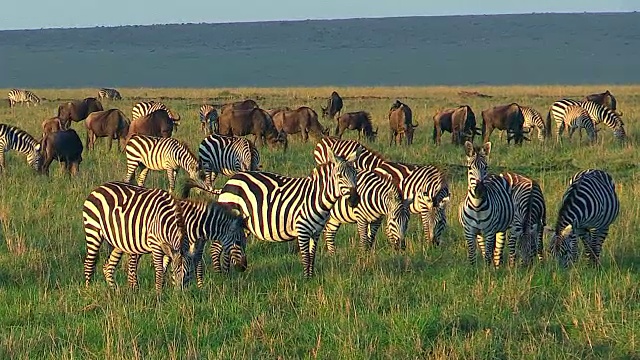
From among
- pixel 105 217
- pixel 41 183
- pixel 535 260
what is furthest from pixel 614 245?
pixel 41 183

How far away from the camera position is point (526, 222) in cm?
849

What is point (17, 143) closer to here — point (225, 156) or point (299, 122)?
point (225, 156)

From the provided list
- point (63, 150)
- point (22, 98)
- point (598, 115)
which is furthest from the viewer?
point (22, 98)

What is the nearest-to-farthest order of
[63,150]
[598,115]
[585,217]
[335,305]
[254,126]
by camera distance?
[335,305] < [585,217] < [63,150] < [254,126] < [598,115]

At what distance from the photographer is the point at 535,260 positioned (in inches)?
332

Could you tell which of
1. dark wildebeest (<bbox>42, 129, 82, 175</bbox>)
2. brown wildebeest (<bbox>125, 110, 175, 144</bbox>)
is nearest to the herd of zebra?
dark wildebeest (<bbox>42, 129, 82, 175</bbox>)

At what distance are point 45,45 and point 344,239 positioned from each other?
103 metres

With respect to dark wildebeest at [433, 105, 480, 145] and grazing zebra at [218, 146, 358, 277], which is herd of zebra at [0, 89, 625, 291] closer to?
grazing zebra at [218, 146, 358, 277]

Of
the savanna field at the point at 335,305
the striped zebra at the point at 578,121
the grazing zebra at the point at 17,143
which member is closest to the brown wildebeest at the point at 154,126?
the grazing zebra at the point at 17,143

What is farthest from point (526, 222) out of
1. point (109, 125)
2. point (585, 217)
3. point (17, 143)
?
point (109, 125)

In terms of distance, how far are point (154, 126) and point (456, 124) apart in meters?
6.53

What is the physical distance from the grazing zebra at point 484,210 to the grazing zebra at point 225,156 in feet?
18.8

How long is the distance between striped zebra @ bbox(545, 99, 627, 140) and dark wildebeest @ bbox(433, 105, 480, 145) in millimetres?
1873

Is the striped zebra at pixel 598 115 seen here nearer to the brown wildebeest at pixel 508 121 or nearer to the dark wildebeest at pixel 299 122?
the brown wildebeest at pixel 508 121
